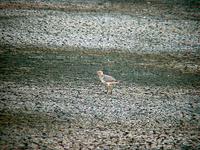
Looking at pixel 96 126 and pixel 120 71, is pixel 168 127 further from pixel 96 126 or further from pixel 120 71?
pixel 120 71

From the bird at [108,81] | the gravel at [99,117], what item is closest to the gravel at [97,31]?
the bird at [108,81]

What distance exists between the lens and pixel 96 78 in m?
5.83

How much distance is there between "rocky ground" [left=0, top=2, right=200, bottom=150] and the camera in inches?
166

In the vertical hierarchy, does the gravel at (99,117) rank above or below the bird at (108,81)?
below

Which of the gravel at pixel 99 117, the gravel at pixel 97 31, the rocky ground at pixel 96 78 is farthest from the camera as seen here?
the gravel at pixel 97 31

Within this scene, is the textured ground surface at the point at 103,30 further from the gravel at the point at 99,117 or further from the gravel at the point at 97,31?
the gravel at the point at 99,117

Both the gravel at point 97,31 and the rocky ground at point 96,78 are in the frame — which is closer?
the rocky ground at point 96,78

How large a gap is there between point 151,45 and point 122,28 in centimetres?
105

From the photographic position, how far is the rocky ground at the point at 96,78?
4227 millimetres

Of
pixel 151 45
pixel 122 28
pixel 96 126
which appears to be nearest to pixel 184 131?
pixel 96 126

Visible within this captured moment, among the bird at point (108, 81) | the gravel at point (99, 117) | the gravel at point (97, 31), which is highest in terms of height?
the gravel at point (97, 31)

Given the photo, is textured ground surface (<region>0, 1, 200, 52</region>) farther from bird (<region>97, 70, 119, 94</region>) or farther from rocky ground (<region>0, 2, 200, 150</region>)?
bird (<region>97, 70, 119, 94</region>)

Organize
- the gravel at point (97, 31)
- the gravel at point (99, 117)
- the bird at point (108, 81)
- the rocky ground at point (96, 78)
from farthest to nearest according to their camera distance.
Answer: the gravel at point (97, 31) < the bird at point (108, 81) < the rocky ground at point (96, 78) < the gravel at point (99, 117)

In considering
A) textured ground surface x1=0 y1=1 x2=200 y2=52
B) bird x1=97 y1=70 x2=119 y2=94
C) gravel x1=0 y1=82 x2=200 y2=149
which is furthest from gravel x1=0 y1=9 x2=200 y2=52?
gravel x1=0 y1=82 x2=200 y2=149
